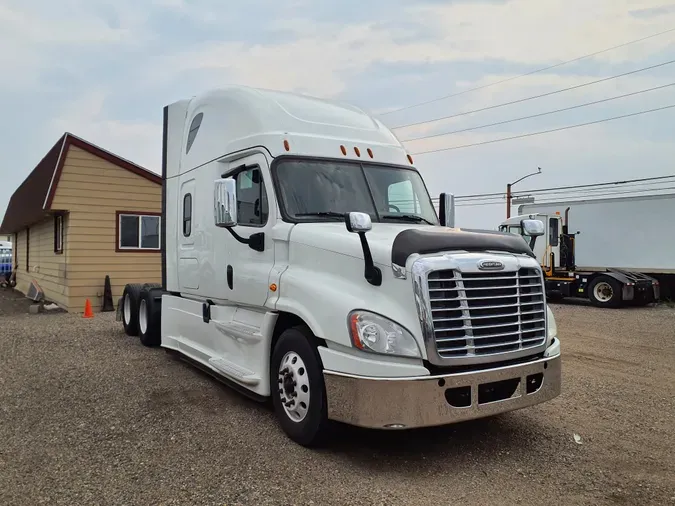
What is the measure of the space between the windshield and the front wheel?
1354 cm

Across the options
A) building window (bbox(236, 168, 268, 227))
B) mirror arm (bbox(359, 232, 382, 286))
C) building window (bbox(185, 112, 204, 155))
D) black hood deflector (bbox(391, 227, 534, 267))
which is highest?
building window (bbox(185, 112, 204, 155))

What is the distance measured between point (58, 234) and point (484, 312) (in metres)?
14.1

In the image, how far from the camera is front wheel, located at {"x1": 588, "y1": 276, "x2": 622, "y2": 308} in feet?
56.0

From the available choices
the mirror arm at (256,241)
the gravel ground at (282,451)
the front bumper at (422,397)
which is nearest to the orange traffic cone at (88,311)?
the gravel ground at (282,451)

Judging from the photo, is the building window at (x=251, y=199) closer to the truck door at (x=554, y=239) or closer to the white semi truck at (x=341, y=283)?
the white semi truck at (x=341, y=283)

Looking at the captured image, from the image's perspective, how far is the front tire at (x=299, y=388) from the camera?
4328 mm

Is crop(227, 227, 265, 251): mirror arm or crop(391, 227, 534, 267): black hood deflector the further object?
crop(227, 227, 265, 251): mirror arm

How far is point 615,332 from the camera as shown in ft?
38.5

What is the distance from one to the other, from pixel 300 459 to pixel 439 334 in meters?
1.45

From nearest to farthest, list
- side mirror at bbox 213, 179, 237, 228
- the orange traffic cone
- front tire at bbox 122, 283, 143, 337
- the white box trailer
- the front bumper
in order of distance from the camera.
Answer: the front bumper
side mirror at bbox 213, 179, 237, 228
front tire at bbox 122, 283, 143, 337
the orange traffic cone
the white box trailer

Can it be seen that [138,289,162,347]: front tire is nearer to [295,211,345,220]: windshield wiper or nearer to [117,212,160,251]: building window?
[295,211,345,220]: windshield wiper

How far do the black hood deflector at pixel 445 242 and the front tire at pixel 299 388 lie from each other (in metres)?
1.04

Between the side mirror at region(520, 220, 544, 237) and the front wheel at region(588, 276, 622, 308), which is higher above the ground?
the side mirror at region(520, 220, 544, 237)

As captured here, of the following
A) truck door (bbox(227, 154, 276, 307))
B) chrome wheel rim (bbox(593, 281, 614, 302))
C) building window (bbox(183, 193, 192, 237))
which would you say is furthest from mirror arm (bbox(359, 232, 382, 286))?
chrome wheel rim (bbox(593, 281, 614, 302))
